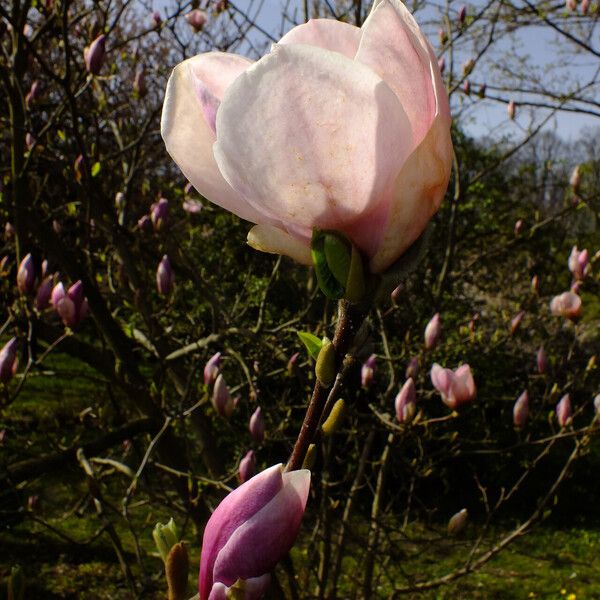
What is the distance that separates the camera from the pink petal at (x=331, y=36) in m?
0.43

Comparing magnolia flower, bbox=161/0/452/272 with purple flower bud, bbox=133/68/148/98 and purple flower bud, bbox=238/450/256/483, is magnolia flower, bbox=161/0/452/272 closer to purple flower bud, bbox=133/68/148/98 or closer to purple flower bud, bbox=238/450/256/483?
purple flower bud, bbox=238/450/256/483

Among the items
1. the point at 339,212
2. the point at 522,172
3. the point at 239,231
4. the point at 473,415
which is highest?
the point at 522,172

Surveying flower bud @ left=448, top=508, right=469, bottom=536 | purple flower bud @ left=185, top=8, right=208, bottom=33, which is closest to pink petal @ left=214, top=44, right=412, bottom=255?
flower bud @ left=448, top=508, right=469, bottom=536

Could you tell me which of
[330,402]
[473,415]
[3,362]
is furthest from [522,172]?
[330,402]

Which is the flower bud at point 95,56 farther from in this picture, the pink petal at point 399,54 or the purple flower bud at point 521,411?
the pink petal at point 399,54

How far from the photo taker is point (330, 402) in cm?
46

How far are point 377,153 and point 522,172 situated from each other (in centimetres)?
816

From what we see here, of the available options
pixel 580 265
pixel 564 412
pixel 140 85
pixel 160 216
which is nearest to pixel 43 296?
pixel 160 216

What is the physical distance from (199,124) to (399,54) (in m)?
0.14

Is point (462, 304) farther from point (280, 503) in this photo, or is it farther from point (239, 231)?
point (280, 503)

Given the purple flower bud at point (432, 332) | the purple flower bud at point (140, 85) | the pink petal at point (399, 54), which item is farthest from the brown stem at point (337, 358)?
the purple flower bud at point (140, 85)

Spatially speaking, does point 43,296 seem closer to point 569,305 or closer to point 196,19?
point 196,19

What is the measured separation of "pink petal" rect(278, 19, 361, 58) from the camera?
0.43 m

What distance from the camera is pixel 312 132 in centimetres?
38
